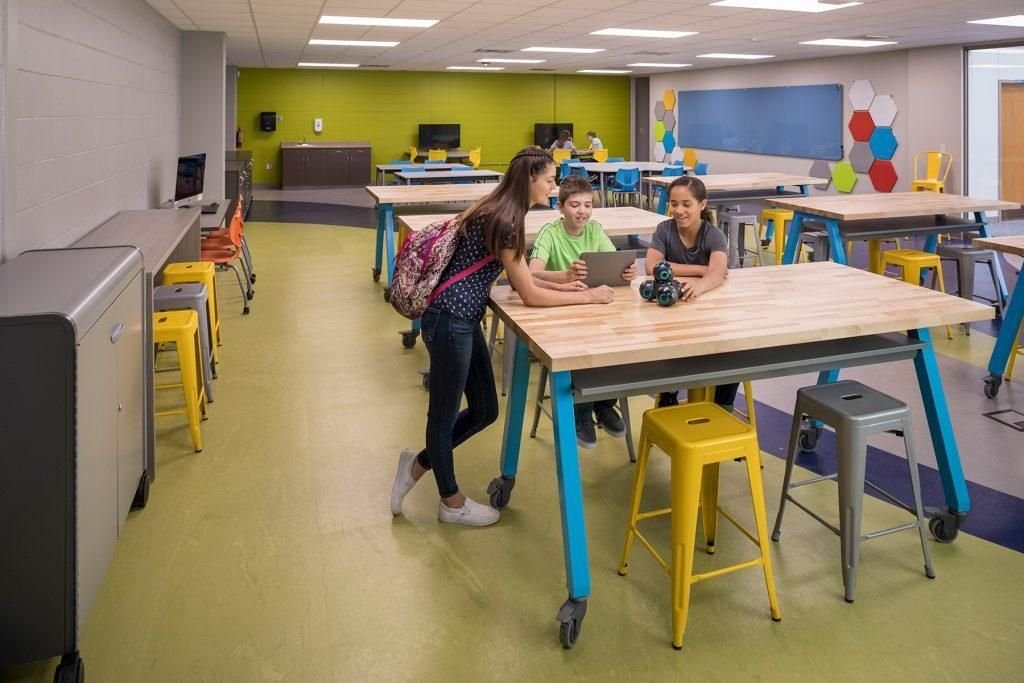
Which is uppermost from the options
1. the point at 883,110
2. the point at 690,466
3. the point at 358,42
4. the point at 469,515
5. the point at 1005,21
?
the point at 358,42

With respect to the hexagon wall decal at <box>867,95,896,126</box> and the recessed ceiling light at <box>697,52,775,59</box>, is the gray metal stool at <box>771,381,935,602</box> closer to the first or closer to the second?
the hexagon wall decal at <box>867,95,896,126</box>

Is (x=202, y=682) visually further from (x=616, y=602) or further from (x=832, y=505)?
(x=832, y=505)

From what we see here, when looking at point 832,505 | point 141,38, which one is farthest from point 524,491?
point 141,38

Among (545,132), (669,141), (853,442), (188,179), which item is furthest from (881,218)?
(545,132)

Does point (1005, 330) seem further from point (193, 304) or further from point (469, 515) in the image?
point (193, 304)

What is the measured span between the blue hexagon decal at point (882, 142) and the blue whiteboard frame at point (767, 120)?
69 centimetres

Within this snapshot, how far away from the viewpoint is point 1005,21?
823 centimetres

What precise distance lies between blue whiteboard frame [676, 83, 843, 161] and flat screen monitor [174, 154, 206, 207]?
986cm

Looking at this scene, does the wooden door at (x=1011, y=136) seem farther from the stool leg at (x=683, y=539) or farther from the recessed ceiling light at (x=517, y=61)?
the stool leg at (x=683, y=539)

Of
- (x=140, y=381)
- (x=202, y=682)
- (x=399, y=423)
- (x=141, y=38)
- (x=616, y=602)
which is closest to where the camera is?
(x=202, y=682)

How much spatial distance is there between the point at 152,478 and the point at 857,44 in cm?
1069

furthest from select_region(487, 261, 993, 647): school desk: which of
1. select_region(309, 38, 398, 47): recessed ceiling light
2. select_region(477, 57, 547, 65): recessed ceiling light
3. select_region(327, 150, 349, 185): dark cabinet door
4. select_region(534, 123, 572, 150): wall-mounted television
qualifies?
select_region(534, 123, 572, 150): wall-mounted television

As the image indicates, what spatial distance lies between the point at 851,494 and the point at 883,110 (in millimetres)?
10993

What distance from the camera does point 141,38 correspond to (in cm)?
661
